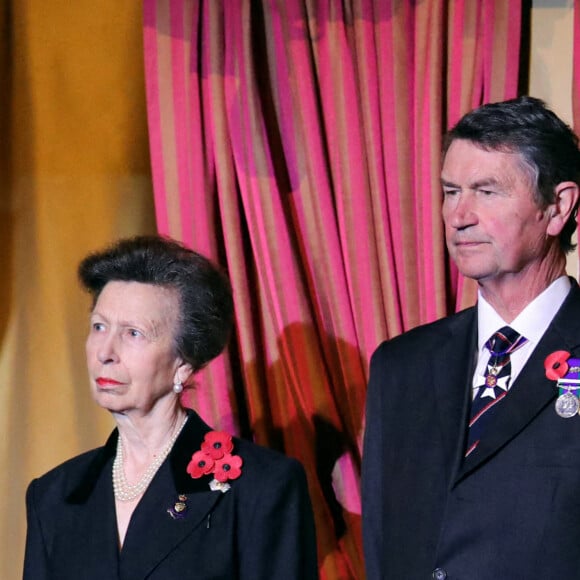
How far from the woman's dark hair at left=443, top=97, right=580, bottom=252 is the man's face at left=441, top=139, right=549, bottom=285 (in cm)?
2

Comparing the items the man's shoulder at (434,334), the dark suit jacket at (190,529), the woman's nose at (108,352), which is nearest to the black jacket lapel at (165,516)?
the dark suit jacket at (190,529)

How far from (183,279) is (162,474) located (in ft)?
1.46

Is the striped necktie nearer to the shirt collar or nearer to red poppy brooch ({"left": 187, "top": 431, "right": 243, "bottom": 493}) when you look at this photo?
the shirt collar

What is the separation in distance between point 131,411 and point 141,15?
1421 millimetres

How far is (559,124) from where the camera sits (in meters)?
2.26

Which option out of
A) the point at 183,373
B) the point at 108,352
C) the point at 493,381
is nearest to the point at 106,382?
Answer: the point at 108,352

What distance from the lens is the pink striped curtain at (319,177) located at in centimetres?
303

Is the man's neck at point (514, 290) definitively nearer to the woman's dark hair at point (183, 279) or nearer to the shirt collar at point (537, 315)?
the shirt collar at point (537, 315)

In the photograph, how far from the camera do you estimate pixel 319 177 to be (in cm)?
311

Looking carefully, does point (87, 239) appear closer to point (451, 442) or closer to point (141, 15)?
point (141, 15)

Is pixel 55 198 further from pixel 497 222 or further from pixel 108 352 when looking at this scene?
pixel 497 222

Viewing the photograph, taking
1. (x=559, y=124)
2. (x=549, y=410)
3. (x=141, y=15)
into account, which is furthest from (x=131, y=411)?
(x=141, y=15)

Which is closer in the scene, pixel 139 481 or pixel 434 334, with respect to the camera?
pixel 434 334

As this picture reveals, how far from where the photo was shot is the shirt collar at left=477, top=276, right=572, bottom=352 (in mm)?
2199
